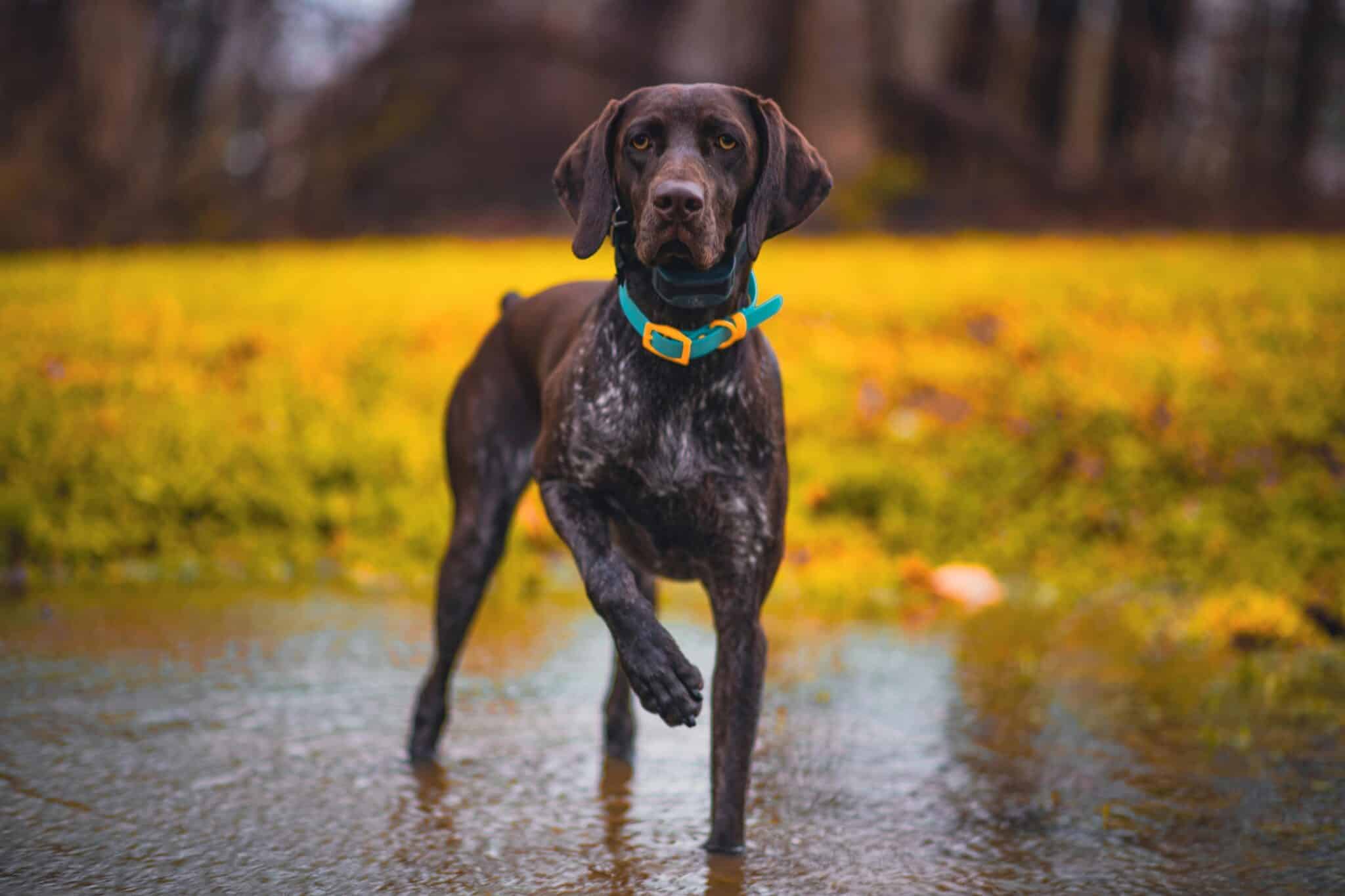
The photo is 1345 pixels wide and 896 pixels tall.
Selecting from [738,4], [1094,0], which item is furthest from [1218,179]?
[738,4]

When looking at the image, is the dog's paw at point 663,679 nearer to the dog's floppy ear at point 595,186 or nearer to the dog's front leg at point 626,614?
the dog's front leg at point 626,614

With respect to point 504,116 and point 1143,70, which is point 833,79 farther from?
point 1143,70

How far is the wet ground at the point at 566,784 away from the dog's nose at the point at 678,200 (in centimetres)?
158

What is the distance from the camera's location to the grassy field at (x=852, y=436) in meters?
7.78

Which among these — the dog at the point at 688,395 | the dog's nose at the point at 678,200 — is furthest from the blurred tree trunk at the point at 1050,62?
the dog's nose at the point at 678,200

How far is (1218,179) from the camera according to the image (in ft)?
64.9

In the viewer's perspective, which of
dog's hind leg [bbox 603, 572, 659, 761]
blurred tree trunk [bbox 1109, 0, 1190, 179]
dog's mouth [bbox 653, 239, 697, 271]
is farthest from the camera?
blurred tree trunk [bbox 1109, 0, 1190, 179]

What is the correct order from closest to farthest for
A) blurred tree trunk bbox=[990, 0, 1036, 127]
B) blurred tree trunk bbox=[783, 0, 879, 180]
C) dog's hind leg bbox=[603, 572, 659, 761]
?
dog's hind leg bbox=[603, 572, 659, 761]
blurred tree trunk bbox=[783, 0, 879, 180]
blurred tree trunk bbox=[990, 0, 1036, 127]

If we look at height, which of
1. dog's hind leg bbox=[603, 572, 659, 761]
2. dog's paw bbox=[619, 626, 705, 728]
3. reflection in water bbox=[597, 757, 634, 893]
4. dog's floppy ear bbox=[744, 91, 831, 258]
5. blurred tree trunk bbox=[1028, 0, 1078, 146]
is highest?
blurred tree trunk bbox=[1028, 0, 1078, 146]

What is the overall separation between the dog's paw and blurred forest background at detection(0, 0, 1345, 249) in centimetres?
1346

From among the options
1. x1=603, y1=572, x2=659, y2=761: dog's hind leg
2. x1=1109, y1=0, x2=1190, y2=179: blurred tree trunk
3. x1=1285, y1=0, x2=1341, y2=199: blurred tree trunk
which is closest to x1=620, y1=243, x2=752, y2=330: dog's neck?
x1=603, y1=572, x2=659, y2=761: dog's hind leg

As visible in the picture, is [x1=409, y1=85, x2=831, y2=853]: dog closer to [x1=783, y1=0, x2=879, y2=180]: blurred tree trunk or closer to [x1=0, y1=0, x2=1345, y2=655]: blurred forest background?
[x1=0, y1=0, x2=1345, y2=655]: blurred forest background

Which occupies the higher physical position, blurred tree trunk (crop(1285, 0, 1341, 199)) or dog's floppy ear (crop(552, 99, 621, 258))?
blurred tree trunk (crop(1285, 0, 1341, 199))

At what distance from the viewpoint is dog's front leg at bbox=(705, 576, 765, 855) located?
A: 4.11m
